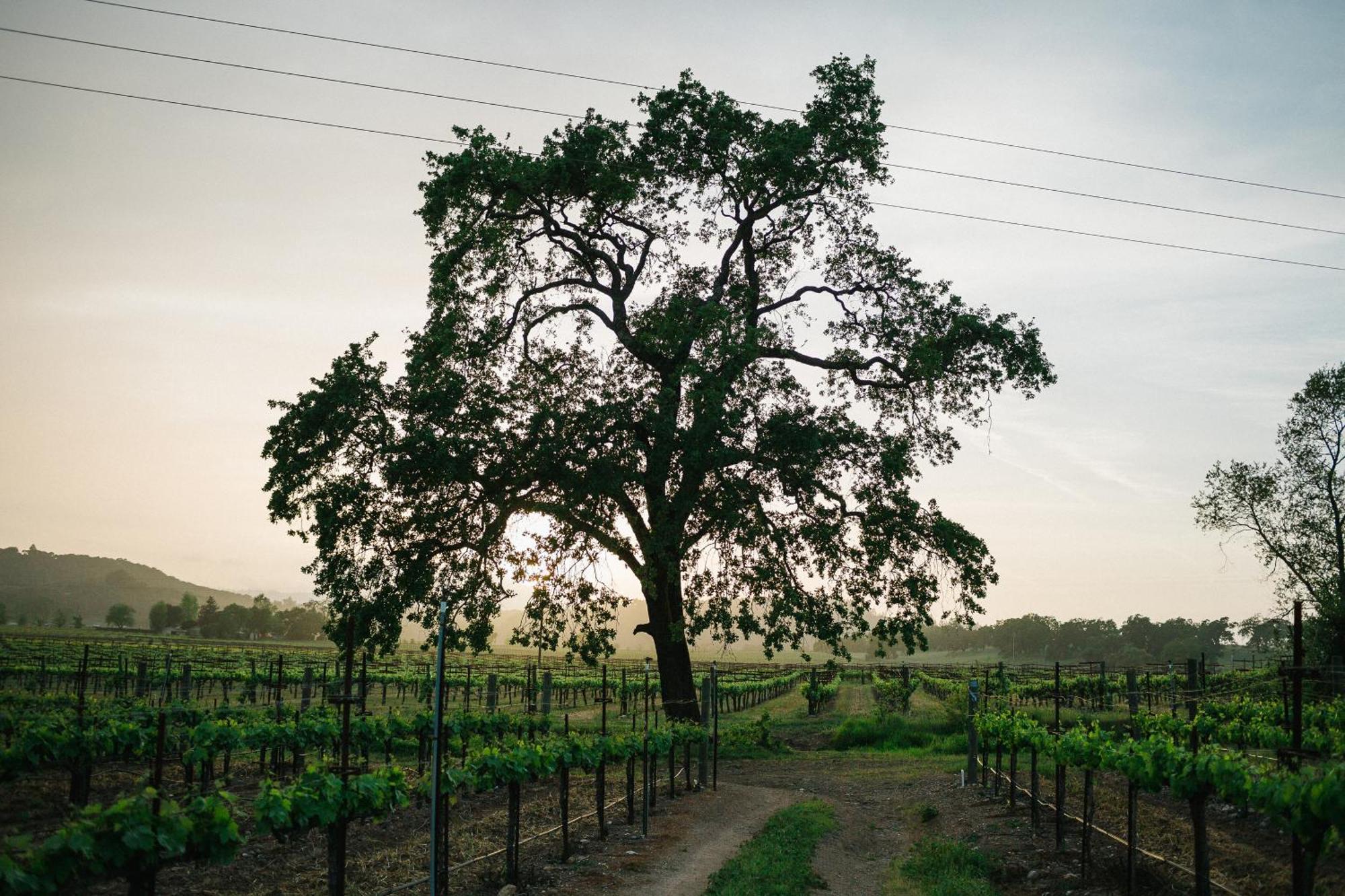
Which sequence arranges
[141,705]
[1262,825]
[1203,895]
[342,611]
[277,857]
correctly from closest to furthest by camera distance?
[1203,895] < [277,857] < [1262,825] < [141,705] < [342,611]

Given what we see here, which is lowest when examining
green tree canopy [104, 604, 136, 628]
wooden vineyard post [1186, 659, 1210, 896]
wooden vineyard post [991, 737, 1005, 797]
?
green tree canopy [104, 604, 136, 628]

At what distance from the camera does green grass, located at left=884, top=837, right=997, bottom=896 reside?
1009cm

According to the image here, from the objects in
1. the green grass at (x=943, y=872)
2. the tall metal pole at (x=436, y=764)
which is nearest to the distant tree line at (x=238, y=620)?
the green grass at (x=943, y=872)

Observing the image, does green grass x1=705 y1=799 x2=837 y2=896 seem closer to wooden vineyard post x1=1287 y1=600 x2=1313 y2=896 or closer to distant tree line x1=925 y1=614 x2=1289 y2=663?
wooden vineyard post x1=1287 y1=600 x2=1313 y2=896

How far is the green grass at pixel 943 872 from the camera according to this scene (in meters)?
10.1

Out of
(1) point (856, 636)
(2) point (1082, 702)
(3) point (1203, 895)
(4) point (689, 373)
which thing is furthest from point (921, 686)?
(3) point (1203, 895)

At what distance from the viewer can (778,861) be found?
11125mm

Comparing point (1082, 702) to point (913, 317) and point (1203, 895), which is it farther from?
point (1203, 895)

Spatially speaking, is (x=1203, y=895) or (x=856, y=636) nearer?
(x=1203, y=895)

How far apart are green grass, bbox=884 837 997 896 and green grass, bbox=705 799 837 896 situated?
1.13 meters

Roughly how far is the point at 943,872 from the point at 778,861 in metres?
2.04

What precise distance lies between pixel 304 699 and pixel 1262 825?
66.4 feet

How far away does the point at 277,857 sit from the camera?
10438 mm

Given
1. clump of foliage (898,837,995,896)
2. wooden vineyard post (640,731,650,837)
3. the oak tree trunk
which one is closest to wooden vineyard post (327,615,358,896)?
wooden vineyard post (640,731,650,837)
